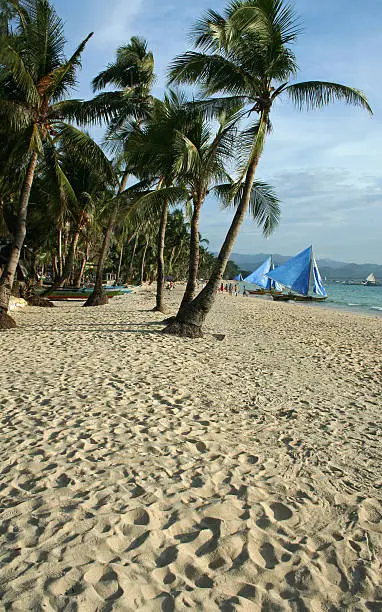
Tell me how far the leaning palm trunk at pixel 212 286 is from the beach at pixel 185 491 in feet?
12.6

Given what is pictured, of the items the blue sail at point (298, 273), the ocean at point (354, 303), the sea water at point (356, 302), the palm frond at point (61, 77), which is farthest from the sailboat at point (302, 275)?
the palm frond at point (61, 77)

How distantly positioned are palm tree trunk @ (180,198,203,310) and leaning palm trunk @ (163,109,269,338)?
0.66 meters

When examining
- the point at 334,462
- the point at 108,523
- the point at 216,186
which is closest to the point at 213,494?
the point at 108,523

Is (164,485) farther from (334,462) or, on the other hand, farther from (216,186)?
(216,186)

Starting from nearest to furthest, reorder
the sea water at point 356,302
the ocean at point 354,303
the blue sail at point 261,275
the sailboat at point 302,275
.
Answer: the sailboat at point 302,275
the ocean at point 354,303
the sea water at point 356,302
the blue sail at point 261,275

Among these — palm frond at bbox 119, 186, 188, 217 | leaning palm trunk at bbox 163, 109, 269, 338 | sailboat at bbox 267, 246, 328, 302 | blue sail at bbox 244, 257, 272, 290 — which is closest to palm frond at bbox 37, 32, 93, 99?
palm frond at bbox 119, 186, 188, 217

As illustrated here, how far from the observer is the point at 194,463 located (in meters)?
4.17

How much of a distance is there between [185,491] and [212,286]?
834 centimetres

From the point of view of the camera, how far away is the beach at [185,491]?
2604mm

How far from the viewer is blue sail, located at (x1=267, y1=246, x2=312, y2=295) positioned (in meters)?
41.8

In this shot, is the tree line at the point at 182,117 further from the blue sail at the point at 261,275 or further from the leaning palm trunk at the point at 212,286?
the blue sail at the point at 261,275

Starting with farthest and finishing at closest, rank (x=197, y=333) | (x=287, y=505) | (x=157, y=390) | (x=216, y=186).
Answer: (x=216, y=186) → (x=197, y=333) → (x=157, y=390) → (x=287, y=505)

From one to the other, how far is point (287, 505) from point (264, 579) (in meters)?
0.88

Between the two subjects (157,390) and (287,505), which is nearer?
(287,505)
